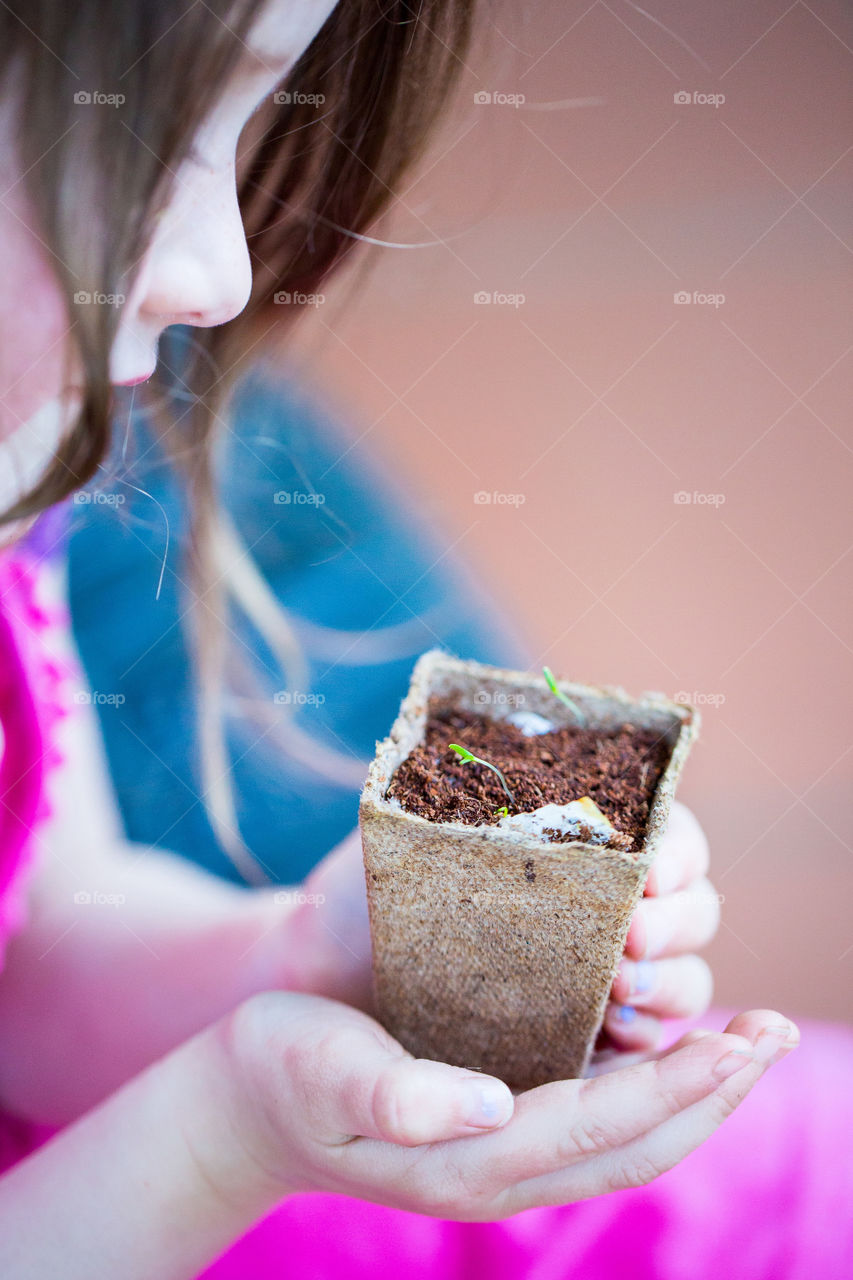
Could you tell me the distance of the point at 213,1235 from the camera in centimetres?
75

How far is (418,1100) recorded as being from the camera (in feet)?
1.85

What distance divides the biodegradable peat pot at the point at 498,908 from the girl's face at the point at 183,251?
33 centimetres

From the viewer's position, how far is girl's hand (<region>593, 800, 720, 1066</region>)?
750mm

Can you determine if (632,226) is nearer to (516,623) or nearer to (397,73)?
(397,73)

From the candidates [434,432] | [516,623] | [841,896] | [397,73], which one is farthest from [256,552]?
[841,896]

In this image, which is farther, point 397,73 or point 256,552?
point 256,552

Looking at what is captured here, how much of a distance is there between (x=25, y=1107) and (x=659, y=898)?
0.77 metres
